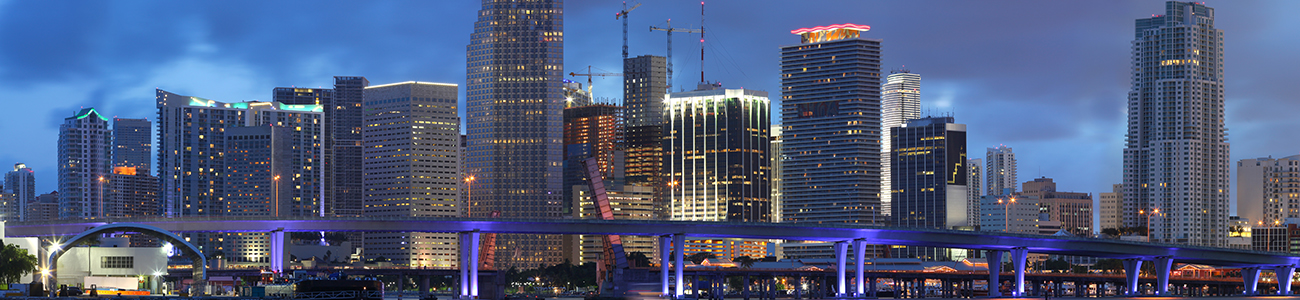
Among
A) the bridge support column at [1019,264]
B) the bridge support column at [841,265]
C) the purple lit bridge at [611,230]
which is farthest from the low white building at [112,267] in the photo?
the bridge support column at [1019,264]

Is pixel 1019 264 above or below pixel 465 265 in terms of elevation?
below

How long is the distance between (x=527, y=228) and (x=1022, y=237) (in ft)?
239

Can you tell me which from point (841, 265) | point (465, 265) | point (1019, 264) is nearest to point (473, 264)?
point (465, 265)

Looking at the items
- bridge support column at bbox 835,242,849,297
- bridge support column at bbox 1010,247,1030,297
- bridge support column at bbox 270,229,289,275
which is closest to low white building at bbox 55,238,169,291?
bridge support column at bbox 270,229,289,275

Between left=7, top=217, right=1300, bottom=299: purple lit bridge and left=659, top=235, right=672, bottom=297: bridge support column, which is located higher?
left=7, top=217, right=1300, bottom=299: purple lit bridge

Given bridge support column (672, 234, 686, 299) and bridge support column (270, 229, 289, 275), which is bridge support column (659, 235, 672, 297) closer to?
bridge support column (672, 234, 686, 299)

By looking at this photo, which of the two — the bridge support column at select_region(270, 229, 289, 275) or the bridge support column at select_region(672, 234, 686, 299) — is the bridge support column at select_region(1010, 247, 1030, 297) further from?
the bridge support column at select_region(270, 229, 289, 275)

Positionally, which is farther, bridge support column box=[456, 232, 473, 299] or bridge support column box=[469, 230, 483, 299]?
bridge support column box=[456, 232, 473, 299]

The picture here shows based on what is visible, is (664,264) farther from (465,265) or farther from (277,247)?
(277,247)

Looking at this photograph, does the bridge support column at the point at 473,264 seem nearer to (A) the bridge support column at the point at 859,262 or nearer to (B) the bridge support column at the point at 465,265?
(B) the bridge support column at the point at 465,265

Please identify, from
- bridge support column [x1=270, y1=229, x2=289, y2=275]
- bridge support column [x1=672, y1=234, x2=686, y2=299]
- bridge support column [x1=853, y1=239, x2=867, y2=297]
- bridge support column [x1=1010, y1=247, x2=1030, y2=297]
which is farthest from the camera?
bridge support column [x1=1010, y1=247, x2=1030, y2=297]

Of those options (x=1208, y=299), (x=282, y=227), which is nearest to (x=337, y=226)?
(x=282, y=227)

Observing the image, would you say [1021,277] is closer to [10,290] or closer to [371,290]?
[371,290]

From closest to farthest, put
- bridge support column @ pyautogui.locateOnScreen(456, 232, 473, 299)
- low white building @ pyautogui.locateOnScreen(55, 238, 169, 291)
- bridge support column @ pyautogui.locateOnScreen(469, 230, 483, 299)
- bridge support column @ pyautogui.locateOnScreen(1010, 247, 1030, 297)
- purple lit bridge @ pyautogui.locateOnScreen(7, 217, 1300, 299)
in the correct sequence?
1. low white building @ pyautogui.locateOnScreen(55, 238, 169, 291)
2. purple lit bridge @ pyautogui.locateOnScreen(7, 217, 1300, 299)
3. bridge support column @ pyautogui.locateOnScreen(469, 230, 483, 299)
4. bridge support column @ pyautogui.locateOnScreen(456, 232, 473, 299)
5. bridge support column @ pyautogui.locateOnScreen(1010, 247, 1030, 297)
